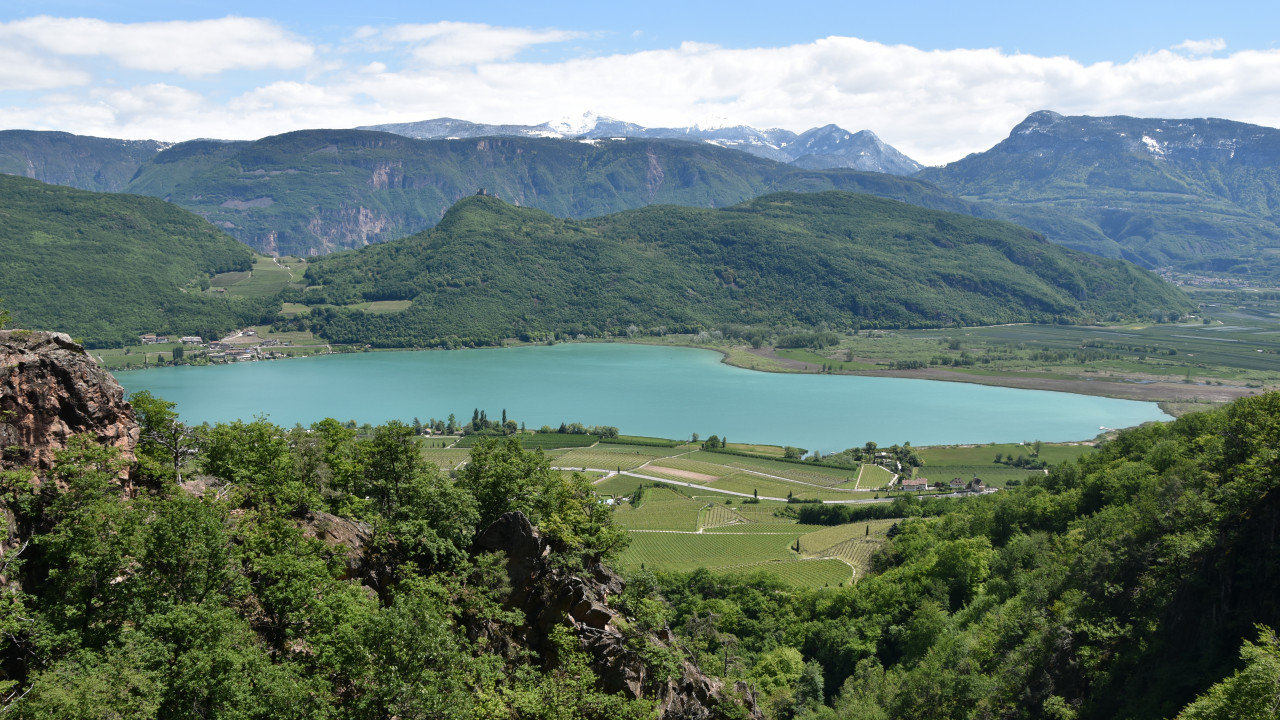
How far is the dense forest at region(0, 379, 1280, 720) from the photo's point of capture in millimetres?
14172

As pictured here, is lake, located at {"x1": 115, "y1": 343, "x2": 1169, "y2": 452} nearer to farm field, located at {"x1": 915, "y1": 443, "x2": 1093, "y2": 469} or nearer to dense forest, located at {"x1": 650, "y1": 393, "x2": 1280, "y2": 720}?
farm field, located at {"x1": 915, "y1": 443, "x2": 1093, "y2": 469}

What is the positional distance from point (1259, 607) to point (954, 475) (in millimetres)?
61218

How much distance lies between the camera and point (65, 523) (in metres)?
14.6

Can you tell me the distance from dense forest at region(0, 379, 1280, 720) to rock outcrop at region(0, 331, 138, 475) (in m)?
0.66

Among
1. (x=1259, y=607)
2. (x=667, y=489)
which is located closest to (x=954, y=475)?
(x=667, y=489)

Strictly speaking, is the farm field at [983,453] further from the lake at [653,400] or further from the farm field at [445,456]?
the farm field at [445,456]

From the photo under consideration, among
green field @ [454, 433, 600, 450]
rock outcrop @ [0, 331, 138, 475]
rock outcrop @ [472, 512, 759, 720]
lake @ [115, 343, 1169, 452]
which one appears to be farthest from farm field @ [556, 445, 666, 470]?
rock outcrop @ [0, 331, 138, 475]

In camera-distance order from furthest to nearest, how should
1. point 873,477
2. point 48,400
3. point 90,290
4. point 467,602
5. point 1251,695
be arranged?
point 90,290 → point 873,477 → point 467,602 → point 48,400 → point 1251,695

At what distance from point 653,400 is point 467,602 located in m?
102

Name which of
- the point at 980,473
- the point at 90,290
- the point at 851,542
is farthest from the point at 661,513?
the point at 90,290

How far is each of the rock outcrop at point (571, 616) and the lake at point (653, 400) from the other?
76.1 metres

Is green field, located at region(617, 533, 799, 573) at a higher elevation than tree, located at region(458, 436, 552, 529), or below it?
below

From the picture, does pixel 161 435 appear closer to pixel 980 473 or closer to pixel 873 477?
pixel 873 477

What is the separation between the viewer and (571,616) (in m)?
20.9
